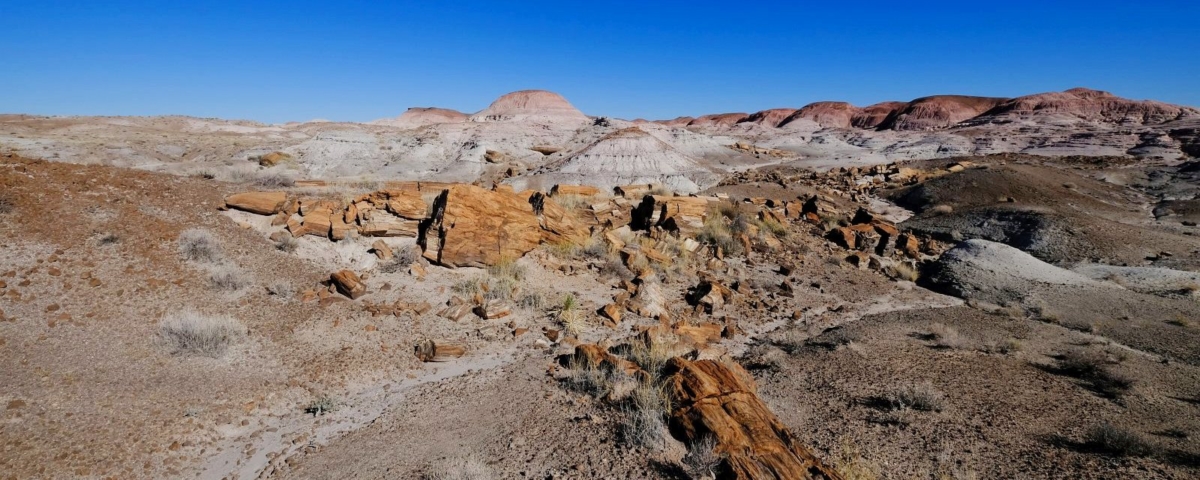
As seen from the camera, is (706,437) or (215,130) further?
(215,130)

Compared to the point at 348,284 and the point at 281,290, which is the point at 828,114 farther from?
the point at 281,290

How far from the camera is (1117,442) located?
13.7ft

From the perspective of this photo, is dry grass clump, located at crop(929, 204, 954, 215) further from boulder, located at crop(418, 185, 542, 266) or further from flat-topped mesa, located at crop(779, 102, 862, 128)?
flat-topped mesa, located at crop(779, 102, 862, 128)

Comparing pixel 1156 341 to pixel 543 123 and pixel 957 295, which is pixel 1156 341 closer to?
pixel 957 295

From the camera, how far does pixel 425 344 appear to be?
6680 mm

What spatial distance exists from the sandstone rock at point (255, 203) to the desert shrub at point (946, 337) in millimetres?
11823

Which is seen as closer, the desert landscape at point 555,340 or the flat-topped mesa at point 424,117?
the desert landscape at point 555,340

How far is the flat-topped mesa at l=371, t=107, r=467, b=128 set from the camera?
105 meters

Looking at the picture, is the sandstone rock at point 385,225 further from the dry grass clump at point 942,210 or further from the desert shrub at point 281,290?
the dry grass clump at point 942,210

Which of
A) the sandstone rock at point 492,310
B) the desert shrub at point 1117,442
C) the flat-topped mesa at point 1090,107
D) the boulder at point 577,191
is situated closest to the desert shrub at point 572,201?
the boulder at point 577,191

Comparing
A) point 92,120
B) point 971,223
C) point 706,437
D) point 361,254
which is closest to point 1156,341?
point 706,437

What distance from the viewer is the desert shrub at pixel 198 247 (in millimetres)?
7495

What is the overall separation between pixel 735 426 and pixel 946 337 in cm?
492

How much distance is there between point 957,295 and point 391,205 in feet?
39.8
